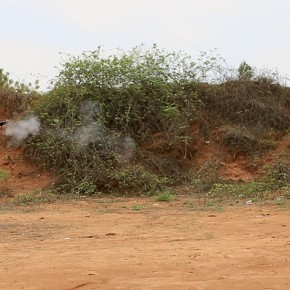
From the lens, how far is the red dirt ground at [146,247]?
16.2 ft

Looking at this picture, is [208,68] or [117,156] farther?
[208,68]

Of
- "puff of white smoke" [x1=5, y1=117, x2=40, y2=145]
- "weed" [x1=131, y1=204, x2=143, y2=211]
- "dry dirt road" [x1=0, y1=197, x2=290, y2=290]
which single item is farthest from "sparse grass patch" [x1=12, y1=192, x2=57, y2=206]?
"puff of white smoke" [x1=5, y1=117, x2=40, y2=145]

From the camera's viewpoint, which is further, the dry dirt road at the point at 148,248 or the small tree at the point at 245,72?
the small tree at the point at 245,72

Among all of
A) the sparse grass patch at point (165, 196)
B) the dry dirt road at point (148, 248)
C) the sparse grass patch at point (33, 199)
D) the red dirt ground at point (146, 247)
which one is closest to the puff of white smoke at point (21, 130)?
the sparse grass patch at point (33, 199)

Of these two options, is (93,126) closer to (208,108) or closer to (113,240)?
(208,108)

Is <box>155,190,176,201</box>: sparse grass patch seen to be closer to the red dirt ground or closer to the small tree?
the red dirt ground

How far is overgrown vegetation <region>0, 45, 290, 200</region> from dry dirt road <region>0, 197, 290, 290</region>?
3409 mm

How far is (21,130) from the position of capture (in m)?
16.0

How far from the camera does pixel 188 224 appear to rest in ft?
27.7

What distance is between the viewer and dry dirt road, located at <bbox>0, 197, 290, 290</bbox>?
493 centimetres

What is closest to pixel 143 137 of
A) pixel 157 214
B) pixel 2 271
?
pixel 157 214

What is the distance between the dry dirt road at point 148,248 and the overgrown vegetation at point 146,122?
3409 mm

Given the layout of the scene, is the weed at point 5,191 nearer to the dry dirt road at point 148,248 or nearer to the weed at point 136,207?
the dry dirt road at point 148,248

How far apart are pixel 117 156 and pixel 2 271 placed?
9.25m
